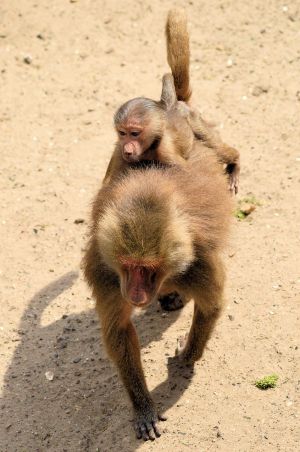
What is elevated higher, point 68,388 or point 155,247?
point 155,247

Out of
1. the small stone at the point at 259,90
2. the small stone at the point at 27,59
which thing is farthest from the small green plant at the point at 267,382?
the small stone at the point at 27,59

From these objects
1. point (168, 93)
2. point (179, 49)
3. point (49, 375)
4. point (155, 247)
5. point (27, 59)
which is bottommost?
point (49, 375)

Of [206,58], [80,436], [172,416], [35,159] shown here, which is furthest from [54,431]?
[206,58]

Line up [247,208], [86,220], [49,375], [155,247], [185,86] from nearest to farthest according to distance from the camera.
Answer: [155,247], [49,375], [185,86], [247,208], [86,220]

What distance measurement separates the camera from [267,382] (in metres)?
4.62

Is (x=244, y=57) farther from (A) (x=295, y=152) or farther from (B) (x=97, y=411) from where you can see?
(B) (x=97, y=411)

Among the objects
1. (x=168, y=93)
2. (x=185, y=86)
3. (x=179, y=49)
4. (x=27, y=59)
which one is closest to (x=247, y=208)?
(x=185, y=86)

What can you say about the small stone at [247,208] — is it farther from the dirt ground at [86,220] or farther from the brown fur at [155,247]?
the brown fur at [155,247]

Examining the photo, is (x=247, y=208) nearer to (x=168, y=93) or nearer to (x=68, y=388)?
(x=168, y=93)

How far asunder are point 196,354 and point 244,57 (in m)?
4.41

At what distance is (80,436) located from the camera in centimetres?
462

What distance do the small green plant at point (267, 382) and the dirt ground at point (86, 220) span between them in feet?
0.18

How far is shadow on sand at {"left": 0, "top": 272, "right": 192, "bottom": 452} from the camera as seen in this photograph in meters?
4.64

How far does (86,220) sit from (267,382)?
238 centimetres
